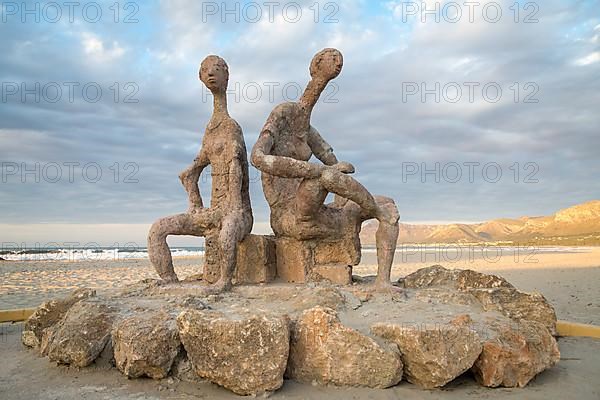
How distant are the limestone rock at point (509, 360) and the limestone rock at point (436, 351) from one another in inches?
5.7

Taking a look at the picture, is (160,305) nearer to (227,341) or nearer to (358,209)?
(227,341)

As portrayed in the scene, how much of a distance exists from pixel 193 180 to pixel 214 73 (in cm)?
117

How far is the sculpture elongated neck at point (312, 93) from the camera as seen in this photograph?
523cm

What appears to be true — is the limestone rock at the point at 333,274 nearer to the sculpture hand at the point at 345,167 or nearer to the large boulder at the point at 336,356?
the sculpture hand at the point at 345,167

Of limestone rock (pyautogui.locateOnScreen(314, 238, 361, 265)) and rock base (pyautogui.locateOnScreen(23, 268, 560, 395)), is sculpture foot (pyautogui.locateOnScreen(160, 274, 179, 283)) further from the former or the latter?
limestone rock (pyautogui.locateOnScreen(314, 238, 361, 265))

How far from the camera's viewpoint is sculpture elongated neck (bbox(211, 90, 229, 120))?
529 centimetres

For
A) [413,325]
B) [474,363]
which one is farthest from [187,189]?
[474,363]

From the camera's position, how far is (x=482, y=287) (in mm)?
5062

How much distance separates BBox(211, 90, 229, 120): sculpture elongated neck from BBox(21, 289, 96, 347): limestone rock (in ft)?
6.99

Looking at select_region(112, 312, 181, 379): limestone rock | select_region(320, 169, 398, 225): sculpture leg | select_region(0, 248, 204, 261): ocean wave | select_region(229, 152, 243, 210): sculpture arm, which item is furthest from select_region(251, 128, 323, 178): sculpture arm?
select_region(0, 248, 204, 261): ocean wave

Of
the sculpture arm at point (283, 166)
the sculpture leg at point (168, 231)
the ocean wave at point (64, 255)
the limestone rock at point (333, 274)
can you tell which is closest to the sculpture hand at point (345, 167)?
the sculpture arm at point (283, 166)

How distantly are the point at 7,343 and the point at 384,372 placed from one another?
12.6ft

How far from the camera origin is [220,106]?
5324 mm

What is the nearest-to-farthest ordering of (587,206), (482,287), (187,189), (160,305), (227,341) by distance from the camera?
(227,341) < (160,305) < (482,287) < (187,189) < (587,206)
